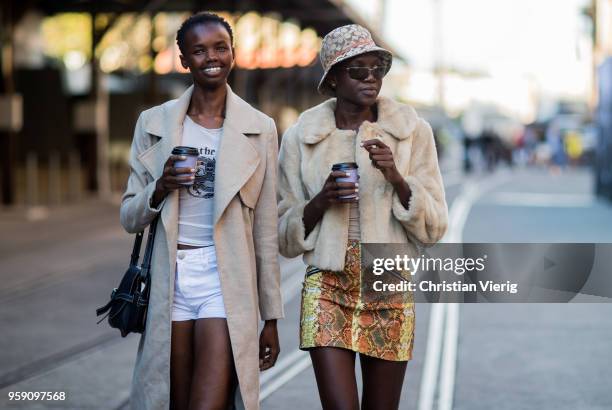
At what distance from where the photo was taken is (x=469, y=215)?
789 inches

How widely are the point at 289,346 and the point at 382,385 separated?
14.7 ft

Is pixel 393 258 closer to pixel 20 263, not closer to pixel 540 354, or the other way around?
pixel 540 354

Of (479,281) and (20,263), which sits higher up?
(479,281)

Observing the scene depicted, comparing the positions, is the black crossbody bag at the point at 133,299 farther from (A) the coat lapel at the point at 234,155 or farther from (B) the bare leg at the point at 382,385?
(B) the bare leg at the point at 382,385

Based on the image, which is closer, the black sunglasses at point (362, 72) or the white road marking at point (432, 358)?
the black sunglasses at point (362, 72)

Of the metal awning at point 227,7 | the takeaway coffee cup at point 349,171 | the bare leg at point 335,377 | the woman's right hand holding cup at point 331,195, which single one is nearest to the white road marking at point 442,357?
the bare leg at point 335,377

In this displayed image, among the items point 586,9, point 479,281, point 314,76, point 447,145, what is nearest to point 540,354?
point 479,281

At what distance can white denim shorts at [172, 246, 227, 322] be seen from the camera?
159 inches

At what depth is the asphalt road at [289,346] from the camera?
7.04 m

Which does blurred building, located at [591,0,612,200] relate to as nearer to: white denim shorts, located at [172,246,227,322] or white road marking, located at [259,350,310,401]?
white road marking, located at [259,350,310,401]

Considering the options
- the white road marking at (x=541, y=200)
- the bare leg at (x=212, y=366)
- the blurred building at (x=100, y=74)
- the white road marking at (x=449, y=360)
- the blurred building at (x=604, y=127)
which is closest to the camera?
the bare leg at (x=212, y=366)

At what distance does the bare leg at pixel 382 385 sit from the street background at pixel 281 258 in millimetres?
2444

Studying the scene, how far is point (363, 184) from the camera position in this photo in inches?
170

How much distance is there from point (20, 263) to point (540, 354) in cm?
755
